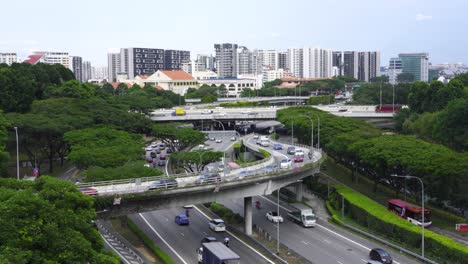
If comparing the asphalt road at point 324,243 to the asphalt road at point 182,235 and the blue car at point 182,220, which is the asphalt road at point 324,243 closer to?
the asphalt road at point 182,235

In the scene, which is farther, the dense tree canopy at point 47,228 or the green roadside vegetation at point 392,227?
the green roadside vegetation at point 392,227

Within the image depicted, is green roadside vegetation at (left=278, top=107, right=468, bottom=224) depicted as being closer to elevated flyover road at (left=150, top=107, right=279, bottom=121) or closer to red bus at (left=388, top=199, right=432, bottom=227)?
red bus at (left=388, top=199, right=432, bottom=227)

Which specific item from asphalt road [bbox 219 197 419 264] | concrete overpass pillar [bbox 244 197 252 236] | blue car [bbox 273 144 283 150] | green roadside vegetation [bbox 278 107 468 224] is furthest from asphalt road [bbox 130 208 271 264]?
blue car [bbox 273 144 283 150]

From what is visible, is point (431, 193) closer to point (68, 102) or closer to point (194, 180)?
point (194, 180)

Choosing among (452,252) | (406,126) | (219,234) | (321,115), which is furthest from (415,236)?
(406,126)

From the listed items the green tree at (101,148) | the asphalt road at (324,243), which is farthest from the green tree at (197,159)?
the asphalt road at (324,243)

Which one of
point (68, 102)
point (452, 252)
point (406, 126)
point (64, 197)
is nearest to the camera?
point (64, 197)

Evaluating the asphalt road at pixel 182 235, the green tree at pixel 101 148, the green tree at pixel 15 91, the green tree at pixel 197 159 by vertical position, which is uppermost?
the green tree at pixel 15 91
